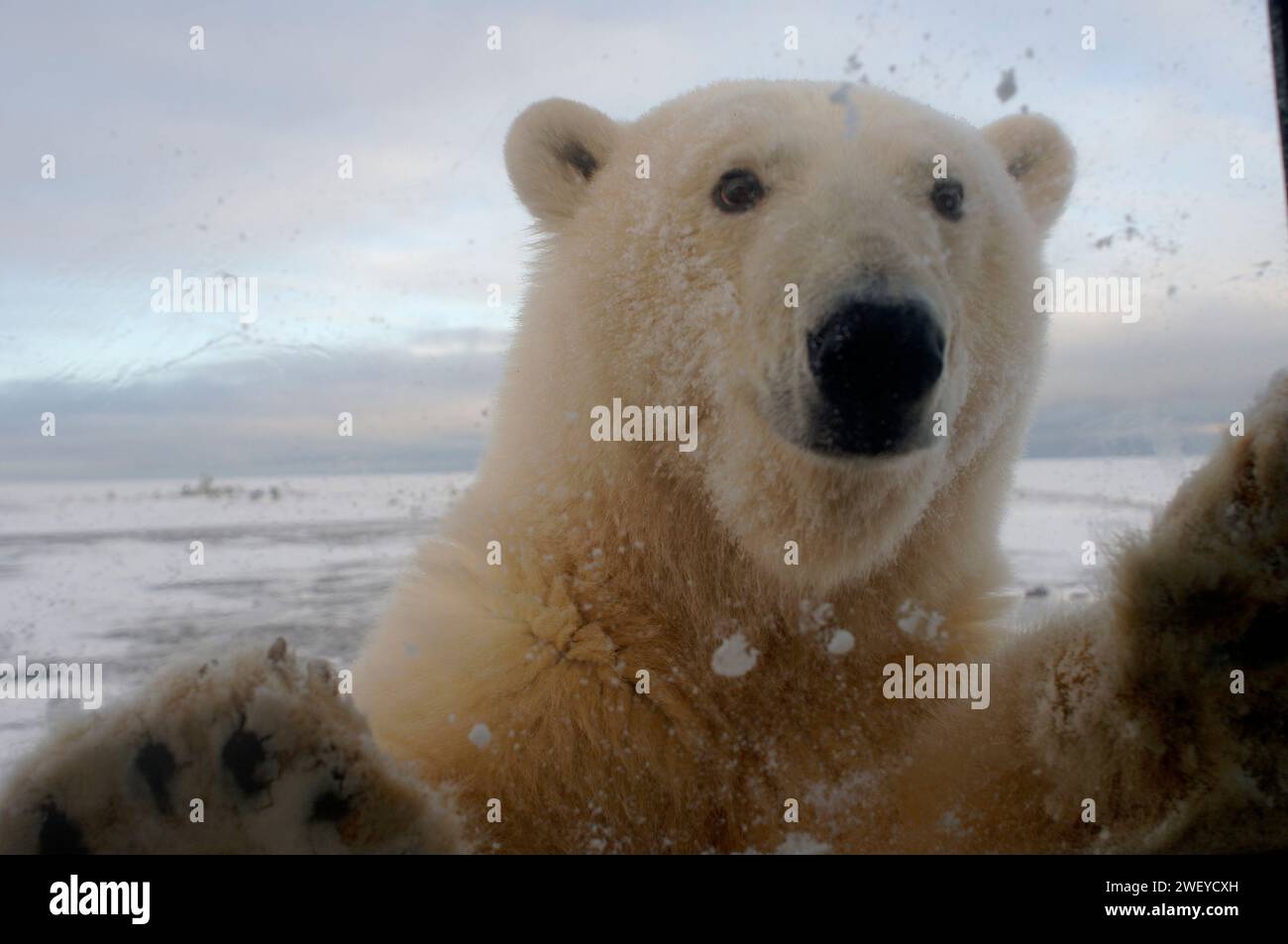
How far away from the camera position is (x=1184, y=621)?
1.31m

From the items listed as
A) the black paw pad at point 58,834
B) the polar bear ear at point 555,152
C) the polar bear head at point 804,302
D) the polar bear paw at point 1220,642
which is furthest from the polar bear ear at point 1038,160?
the black paw pad at point 58,834

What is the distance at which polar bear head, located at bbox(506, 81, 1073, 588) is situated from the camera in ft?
5.15

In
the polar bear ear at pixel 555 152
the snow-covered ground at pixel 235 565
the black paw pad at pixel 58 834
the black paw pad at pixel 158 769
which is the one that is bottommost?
the black paw pad at pixel 58 834

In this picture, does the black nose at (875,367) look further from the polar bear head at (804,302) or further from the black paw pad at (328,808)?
the black paw pad at (328,808)

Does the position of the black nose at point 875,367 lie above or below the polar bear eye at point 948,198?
below

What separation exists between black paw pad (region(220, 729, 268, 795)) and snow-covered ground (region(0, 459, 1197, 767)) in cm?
17

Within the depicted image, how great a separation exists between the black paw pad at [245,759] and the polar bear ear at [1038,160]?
2197 millimetres

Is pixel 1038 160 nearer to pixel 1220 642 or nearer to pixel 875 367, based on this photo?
pixel 875 367

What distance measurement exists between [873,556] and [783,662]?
0.93 feet

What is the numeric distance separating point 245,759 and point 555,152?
1.57 m

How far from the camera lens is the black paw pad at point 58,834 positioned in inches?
50.4

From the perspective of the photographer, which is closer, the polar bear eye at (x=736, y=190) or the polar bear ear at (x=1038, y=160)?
the polar bear eye at (x=736, y=190)

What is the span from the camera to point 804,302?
1.58 m
